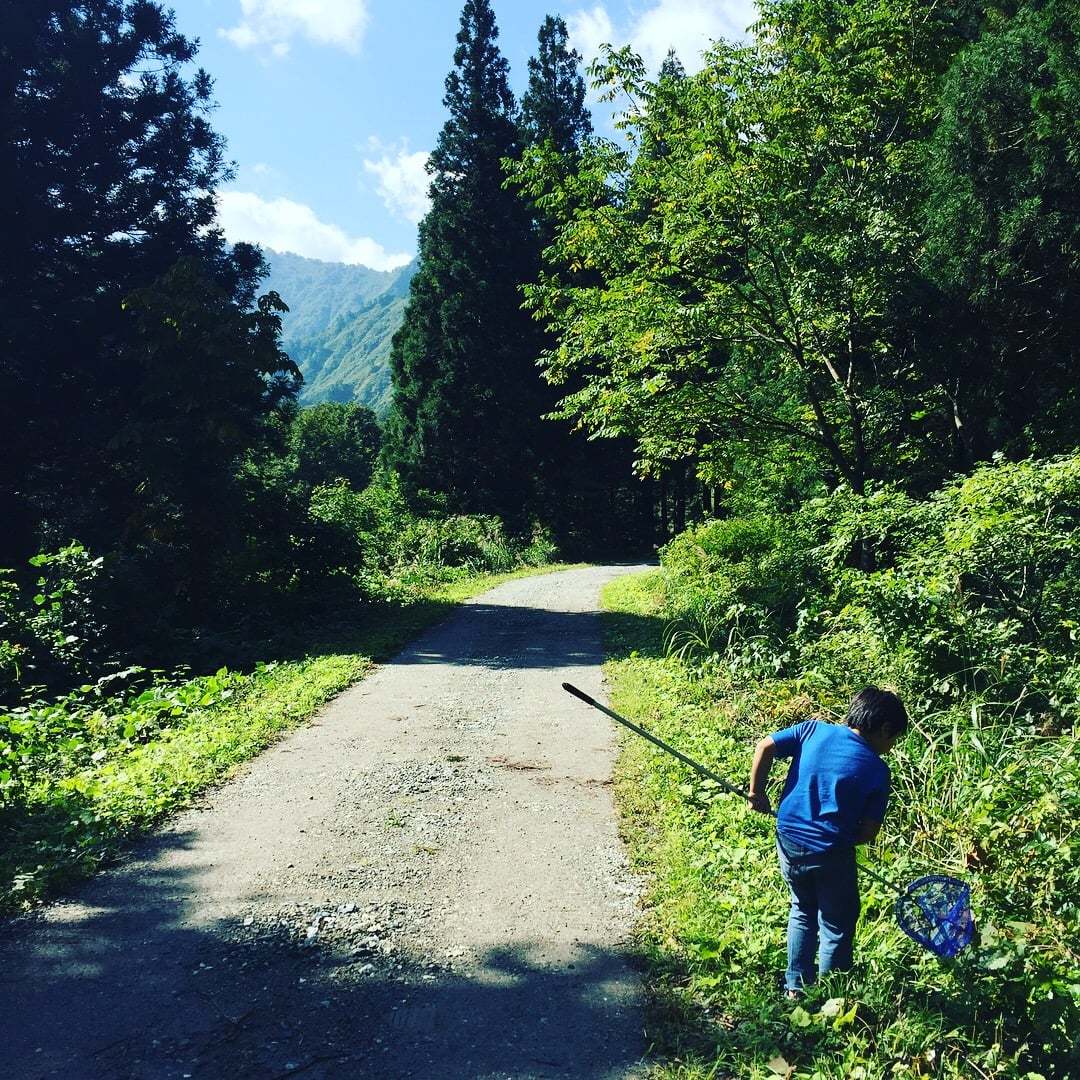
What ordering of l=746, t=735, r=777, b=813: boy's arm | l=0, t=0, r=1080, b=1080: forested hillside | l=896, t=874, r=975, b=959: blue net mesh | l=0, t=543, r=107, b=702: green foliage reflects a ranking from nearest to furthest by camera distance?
1. l=896, t=874, r=975, b=959: blue net mesh
2. l=746, t=735, r=777, b=813: boy's arm
3. l=0, t=0, r=1080, b=1080: forested hillside
4. l=0, t=543, r=107, b=702: green foliage

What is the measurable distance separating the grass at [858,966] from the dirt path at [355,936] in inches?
9.8

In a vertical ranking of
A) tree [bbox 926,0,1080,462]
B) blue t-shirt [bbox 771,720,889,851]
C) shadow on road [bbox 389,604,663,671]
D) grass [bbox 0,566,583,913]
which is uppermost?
tree [bbox 926,0,1080,462]

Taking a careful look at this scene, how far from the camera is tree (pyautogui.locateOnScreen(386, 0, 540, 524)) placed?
97.8 ft

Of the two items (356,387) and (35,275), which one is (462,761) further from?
(356,387)

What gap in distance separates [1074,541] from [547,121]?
99.5 ft

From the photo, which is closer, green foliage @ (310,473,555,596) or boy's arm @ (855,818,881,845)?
boy's arm @ (855,818,881,845)

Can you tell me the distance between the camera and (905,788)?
504cm

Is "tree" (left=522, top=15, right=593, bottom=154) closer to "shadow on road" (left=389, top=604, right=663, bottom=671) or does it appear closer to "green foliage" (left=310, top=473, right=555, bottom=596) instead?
"green foliage" (left=310, top=473, right=555, bottom=596)

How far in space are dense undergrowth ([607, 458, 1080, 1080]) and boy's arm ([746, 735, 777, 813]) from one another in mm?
759

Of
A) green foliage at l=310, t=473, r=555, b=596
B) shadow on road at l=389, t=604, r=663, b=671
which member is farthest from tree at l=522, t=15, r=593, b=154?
shadow on road at l=389, t=604, r=663, b=671

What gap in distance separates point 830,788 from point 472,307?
28.5 metres

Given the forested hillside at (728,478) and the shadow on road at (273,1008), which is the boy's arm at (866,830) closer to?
the forested hillside at (728,478)

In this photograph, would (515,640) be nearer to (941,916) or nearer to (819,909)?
(819,909)

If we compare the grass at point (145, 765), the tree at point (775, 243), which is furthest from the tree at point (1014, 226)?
the grass at point (145, 765)
